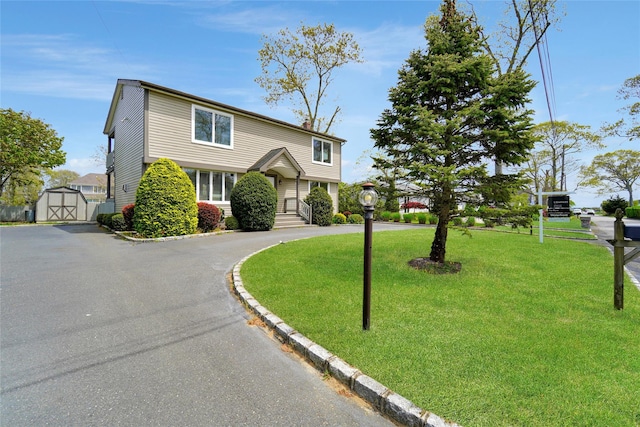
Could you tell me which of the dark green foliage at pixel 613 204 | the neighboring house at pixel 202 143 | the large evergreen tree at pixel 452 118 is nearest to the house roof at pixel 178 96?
the neighboring house at pixel 202 143

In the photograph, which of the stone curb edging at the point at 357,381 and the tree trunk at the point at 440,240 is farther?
the tree trunk at the point at 440,240

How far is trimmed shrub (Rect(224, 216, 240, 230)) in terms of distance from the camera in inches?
500

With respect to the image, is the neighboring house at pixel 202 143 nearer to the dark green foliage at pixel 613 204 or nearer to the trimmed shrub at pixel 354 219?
the trimmed shrub at pixel 354 219

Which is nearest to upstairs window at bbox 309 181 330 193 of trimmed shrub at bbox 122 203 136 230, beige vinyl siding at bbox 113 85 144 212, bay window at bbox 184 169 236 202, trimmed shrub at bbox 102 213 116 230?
bay window at bbox 184 169 236 202

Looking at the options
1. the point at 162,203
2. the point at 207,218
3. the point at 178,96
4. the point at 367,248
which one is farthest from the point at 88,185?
the point at 367,248

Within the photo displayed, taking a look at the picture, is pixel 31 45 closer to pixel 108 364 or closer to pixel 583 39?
pixel 108 364

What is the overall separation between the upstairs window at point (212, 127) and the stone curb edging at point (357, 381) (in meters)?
12.3

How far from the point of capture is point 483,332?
3.35 meters

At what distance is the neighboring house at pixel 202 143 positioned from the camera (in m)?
12.6

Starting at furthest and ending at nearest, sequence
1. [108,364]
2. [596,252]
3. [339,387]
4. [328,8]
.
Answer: [328,8] → [596,252] → [108,364] → [339,387]

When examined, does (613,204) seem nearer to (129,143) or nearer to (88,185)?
(129,143)

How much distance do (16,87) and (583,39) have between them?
2324 centimetres

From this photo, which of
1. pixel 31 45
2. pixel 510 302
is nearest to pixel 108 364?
pixel 510 302

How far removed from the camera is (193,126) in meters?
13.6
